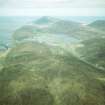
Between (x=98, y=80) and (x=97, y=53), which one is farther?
(x=97, y=53)

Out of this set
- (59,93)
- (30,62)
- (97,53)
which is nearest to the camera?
(59,93)

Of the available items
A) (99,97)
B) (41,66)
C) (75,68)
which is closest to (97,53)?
(75,68)

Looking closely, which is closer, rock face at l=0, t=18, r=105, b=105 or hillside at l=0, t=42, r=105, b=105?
rock face at l=0, t=18, r=105, b=105

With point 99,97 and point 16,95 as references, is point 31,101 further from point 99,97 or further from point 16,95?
point 99,97

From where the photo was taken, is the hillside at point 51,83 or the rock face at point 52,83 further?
the hillside at point 51,83

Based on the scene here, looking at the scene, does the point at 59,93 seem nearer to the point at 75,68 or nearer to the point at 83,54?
the point at 75,68

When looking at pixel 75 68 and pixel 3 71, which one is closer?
pixel 3 71

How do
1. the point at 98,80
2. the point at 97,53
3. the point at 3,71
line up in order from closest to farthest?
the point at 98,80 < the point at 3,71 < the point at 97,53

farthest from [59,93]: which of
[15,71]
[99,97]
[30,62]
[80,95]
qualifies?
[30,62]

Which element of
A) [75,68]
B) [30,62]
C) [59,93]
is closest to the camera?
[59,93]
